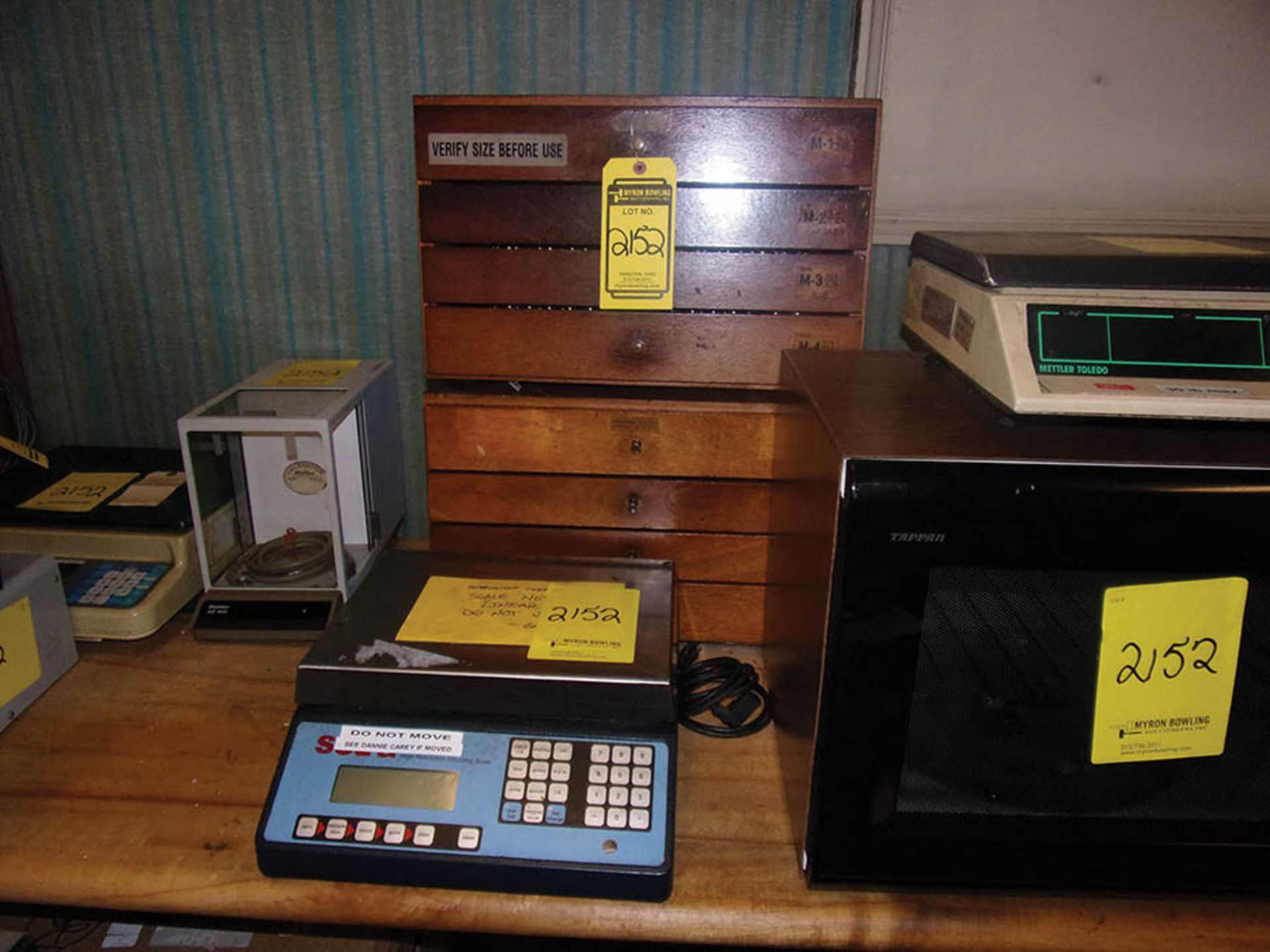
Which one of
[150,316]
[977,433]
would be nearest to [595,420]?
[977,433]

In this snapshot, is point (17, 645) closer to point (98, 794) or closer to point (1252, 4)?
point (98, 794)

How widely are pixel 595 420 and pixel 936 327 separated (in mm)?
400

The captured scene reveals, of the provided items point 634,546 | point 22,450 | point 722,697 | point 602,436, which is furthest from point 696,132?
point 22,450

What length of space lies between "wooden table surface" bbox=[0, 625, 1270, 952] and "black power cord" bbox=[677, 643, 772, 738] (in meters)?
0.04

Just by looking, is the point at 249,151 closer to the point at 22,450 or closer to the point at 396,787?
the point at 22,450

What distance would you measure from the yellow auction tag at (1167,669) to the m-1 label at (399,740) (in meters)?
0.55

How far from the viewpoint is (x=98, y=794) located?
32.7 inches

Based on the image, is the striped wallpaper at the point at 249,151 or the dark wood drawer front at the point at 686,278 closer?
the dark wood drawer front at the point at 686,278

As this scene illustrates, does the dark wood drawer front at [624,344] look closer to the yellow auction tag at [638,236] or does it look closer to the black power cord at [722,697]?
the yellow auction tag at [638,236]

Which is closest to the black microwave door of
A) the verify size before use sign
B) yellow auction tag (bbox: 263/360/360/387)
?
the verify size before use sign

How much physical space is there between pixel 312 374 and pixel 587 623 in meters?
0.60

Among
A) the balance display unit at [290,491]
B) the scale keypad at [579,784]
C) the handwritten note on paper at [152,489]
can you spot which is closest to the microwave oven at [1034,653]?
the scale keypad at [579,784]

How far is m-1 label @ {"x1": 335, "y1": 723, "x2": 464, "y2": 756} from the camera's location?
0.79m

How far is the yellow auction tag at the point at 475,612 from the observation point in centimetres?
88
